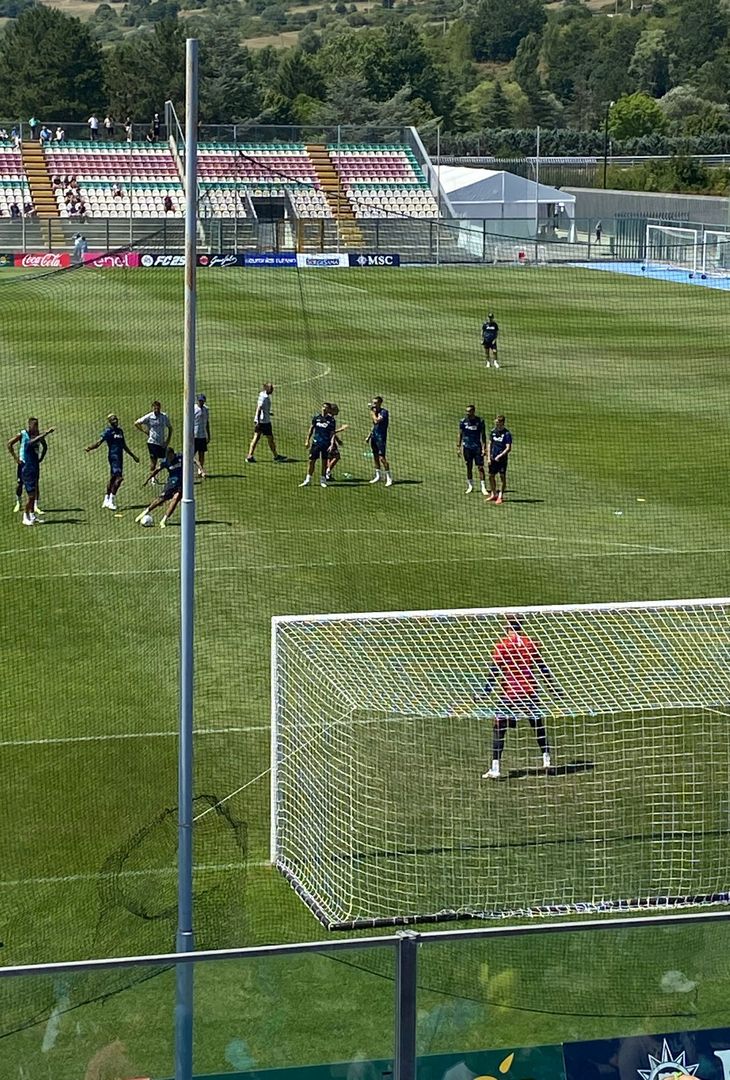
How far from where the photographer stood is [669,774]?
15.3 meters

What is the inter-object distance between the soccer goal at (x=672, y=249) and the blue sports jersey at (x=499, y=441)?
25.1m

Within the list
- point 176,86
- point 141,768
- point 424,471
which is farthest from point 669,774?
point 176,86

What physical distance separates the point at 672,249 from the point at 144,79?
6067 cm

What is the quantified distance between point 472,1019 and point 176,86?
112189 millimetres

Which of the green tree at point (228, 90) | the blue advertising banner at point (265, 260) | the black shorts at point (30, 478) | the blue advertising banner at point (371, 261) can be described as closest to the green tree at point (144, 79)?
the green tree at point (228, 90)

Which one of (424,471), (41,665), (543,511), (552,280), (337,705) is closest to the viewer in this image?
(337,705)

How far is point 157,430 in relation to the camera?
2702 cm

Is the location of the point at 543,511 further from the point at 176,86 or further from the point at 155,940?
the point at 176,86

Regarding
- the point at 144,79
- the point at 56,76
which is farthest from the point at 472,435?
the point at 56,76

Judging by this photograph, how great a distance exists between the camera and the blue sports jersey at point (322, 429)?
1114 inches

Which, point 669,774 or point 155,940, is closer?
point 155,940

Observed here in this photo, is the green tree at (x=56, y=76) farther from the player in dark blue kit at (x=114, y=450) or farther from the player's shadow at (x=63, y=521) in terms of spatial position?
the player's shadow at (x=63, y=521)

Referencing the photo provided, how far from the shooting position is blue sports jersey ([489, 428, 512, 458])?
90.5 ft

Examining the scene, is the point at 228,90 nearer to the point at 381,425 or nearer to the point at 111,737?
the point at 381,425
